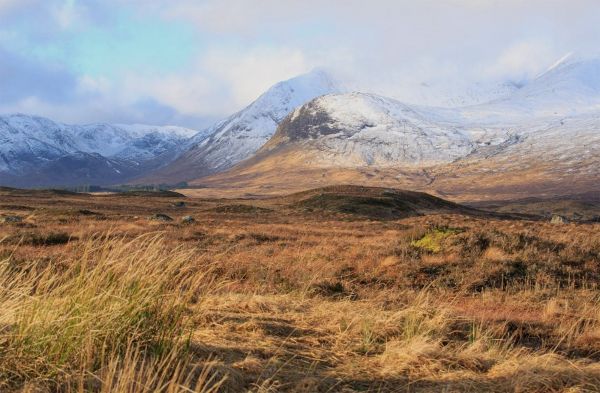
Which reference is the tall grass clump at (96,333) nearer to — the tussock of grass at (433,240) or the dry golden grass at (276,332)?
the dry golden grass at (276,332)

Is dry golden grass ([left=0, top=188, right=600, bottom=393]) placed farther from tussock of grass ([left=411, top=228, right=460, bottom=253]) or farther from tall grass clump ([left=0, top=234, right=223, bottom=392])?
tussock of grass ([left=411, top=228, right=460, bottom=253])

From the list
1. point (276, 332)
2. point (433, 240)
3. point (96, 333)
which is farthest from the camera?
point (433, 240)

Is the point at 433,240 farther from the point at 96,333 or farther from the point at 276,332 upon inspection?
the point at 96,333

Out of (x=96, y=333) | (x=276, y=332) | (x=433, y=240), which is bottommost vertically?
(x=433, y=240)

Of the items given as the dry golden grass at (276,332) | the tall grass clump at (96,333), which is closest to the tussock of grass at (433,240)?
the dry golden grass at (276,332)

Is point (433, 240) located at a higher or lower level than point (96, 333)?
lower

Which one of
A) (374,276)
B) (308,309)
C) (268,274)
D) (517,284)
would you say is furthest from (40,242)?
(517,284)

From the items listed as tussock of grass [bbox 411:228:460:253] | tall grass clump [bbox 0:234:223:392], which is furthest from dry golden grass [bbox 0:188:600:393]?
tussock of grass [bbox 411:228:460:253]

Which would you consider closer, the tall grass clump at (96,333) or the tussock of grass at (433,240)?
the tall grass clump at (96,333)

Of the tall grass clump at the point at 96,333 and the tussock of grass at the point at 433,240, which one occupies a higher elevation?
the tall grass clump at the point at 96,333

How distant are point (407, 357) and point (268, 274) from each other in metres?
7.68

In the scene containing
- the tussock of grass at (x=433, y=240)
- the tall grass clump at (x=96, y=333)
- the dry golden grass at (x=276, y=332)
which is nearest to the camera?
the tall grass clump at (x=96, y=333)

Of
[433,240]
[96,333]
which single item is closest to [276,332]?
[96,333]

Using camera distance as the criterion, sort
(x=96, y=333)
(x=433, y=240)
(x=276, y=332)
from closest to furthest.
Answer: (x=96, y=333)
(x=276, y=332)
(x=433, y=240)
